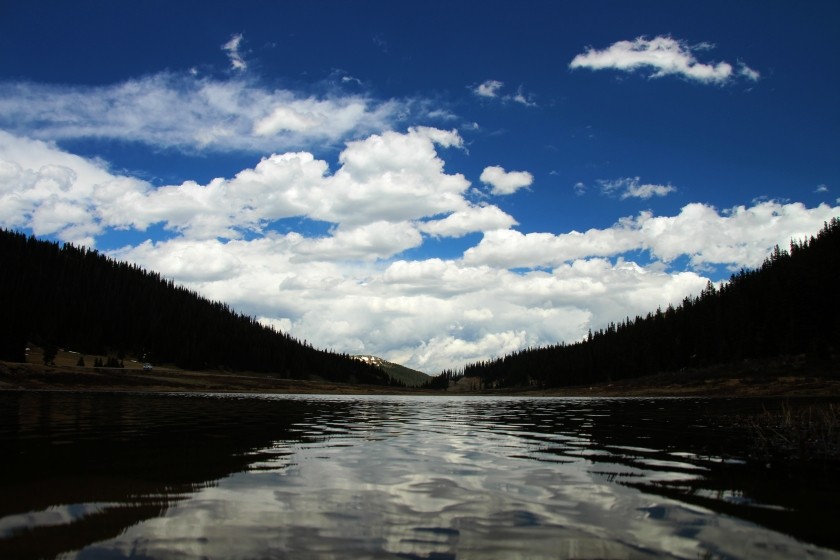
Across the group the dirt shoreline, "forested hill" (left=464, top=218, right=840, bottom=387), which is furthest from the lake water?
"forested hill" (left=464, top=218, right=840, bottom=387)

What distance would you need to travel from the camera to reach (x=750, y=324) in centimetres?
11675

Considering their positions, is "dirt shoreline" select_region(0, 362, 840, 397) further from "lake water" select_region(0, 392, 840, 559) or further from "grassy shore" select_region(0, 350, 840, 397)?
"lake water" select_region(0, 392, 840, 559)

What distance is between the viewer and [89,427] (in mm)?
23891

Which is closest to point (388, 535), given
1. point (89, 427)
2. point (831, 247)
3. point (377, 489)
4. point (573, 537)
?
point (573, 537)

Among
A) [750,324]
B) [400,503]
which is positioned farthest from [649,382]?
[400,503]

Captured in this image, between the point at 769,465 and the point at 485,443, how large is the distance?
915cm

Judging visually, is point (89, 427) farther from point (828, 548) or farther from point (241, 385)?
point (241, 385)

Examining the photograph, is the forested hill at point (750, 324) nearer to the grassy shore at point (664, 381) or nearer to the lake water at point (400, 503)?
the grassy shore at point (664, 381)

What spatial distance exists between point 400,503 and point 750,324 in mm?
128791

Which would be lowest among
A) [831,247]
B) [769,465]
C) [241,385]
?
[241,385]

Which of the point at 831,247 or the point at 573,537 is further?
the point at 831,247

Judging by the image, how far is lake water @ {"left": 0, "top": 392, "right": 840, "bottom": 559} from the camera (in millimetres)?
7043

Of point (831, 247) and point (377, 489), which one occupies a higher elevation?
point (831, 247)

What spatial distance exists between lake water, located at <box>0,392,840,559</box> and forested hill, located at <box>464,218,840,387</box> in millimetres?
95999
